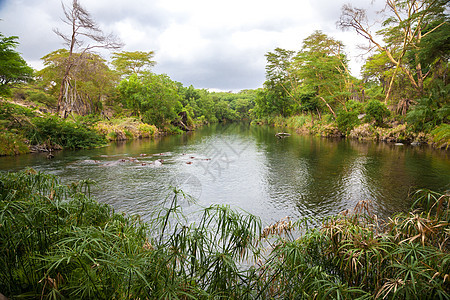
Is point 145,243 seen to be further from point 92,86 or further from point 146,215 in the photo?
point 92,86

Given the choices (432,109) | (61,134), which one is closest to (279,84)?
(432,109)

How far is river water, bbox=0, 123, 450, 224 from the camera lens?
18.5 ft

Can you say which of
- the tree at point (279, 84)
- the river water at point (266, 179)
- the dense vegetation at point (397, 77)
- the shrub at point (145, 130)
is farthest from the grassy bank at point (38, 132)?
the tree at point (279, 84)

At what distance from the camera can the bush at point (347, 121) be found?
64.0 feet

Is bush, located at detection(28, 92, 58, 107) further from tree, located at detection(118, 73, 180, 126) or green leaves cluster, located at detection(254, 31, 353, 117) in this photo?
green leaves cluster, located at detection(254, 31, 353, 117)

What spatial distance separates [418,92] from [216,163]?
50.7ft

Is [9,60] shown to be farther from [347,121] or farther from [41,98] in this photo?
[347,121]

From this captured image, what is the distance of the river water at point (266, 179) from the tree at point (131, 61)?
26034mm

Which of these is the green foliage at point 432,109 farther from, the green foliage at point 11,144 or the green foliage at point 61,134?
the green foliage at point 11,144

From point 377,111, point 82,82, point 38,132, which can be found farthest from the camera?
point 82,82

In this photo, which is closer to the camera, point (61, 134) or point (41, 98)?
point (61, 134)

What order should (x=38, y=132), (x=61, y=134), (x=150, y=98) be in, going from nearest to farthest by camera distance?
(x=38, y=132)
(x=61, y=134)
(x=150, y=98)

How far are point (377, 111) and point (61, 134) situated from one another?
20.2 m

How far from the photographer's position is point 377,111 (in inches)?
690
